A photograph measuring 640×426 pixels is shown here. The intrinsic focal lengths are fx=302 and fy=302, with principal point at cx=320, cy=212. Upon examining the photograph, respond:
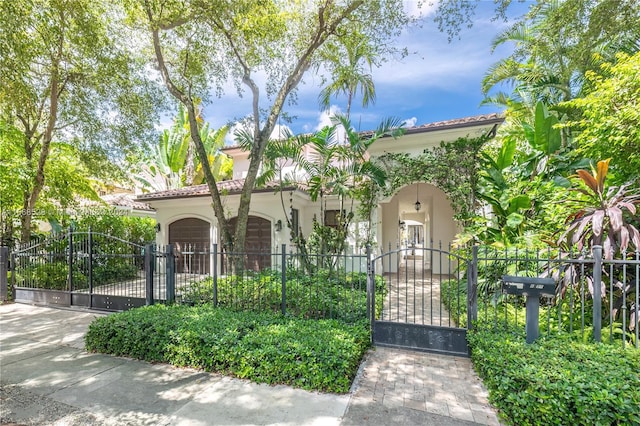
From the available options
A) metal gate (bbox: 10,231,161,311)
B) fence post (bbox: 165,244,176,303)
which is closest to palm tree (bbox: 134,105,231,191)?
metal gate (bbox: 10,231,161,311)

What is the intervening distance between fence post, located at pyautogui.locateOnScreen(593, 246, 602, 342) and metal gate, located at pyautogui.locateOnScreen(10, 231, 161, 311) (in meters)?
8.22

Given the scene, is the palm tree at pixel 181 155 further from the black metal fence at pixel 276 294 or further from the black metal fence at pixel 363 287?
the black metal fence at pixel 276 294

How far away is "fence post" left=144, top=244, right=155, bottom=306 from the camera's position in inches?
276

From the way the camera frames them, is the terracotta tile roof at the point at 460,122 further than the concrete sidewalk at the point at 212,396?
Yes

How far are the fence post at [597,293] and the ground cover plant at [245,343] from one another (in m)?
3.18

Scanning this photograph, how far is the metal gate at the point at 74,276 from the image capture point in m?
7.70

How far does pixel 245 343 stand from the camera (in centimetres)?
450

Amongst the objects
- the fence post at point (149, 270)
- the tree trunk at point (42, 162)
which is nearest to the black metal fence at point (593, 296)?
the fence post at point (149, 270)

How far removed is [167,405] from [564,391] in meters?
4.44

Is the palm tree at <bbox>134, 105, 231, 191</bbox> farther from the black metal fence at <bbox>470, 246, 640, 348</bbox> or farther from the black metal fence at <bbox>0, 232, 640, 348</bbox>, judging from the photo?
the black metal fence at <bbox>470, 246, 640, 348</bbox>

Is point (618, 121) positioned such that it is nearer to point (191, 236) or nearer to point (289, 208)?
point (289, 208)

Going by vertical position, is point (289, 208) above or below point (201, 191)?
below

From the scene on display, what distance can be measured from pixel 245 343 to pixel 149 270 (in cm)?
393

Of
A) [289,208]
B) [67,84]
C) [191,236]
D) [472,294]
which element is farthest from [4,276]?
[472,294]
